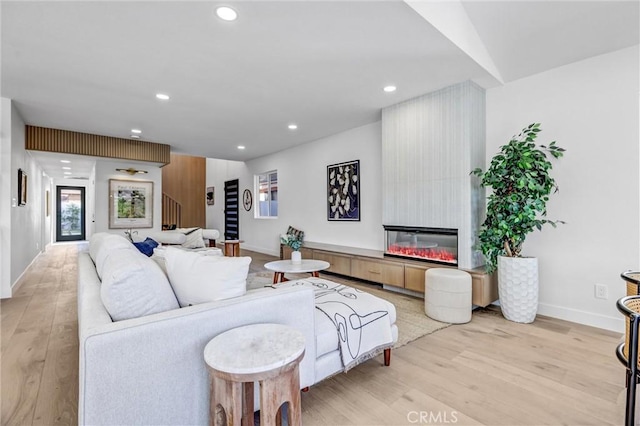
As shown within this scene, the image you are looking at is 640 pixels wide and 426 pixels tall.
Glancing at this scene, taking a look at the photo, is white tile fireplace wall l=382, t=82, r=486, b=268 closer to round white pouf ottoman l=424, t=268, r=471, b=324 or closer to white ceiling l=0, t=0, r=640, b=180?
white ceiling l=0, t=0, r=640, b=180

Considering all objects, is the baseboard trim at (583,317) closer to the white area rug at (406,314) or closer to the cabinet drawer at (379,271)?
the white area rug at (406,314)

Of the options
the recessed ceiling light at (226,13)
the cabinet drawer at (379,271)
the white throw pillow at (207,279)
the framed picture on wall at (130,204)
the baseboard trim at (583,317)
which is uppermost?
the recessed ceiling light at (226,13)

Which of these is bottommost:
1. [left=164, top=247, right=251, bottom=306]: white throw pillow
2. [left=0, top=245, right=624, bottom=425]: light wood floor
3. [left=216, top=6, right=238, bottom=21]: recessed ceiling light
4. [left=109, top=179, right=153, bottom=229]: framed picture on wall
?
[left=0, top=245, right=624, bottom=425]: light wood floor

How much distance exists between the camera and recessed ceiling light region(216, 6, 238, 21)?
6.91ft

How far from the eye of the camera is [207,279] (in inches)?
62.1

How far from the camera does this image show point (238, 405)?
46.8 inches

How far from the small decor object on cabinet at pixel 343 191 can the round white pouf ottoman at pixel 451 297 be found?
227 centimetres

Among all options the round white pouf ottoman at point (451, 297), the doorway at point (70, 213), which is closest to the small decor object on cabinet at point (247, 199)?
the round white pouf ottoman at point (451, 297)

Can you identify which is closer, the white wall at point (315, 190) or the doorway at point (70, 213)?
the white wall at point (315, 190)

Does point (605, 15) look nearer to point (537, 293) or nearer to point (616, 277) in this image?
point (616, 277)

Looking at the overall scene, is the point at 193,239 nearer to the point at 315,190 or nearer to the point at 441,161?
the point at 315,190

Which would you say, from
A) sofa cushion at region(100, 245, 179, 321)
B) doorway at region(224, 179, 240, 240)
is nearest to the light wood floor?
sofa cushion at region(100, 245, 179, 321)

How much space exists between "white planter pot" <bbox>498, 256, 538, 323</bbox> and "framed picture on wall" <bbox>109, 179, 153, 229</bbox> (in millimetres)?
6870

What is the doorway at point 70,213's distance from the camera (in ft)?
34.6
